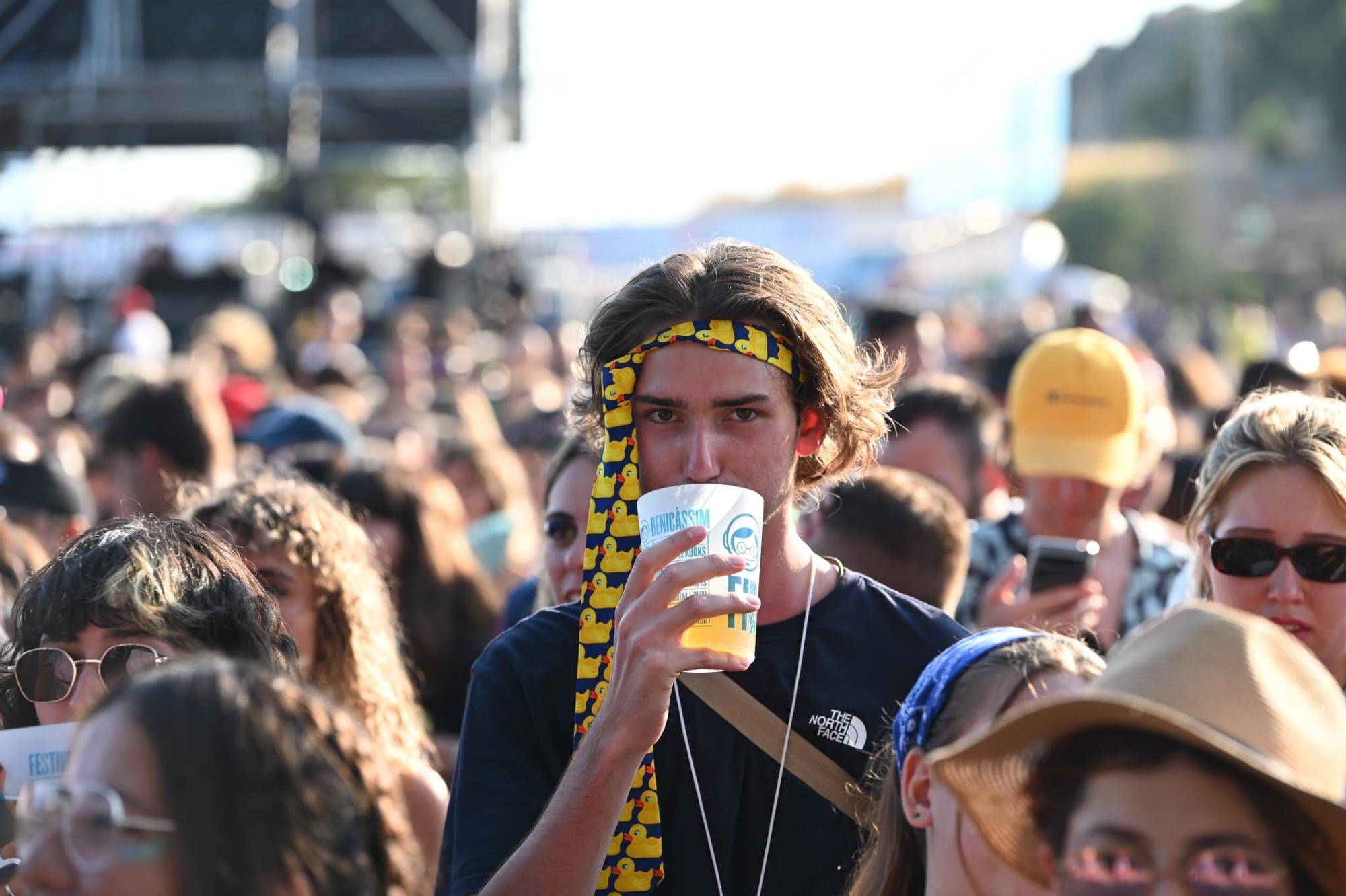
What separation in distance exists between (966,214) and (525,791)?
37.3 m

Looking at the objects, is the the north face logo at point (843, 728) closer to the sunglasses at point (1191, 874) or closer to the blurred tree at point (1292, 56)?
the sunglasses at point (1191, 874)

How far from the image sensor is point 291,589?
407 centimetres

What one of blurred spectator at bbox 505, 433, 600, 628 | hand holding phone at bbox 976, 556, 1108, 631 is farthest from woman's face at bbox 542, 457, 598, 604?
hand holding phone at bbox 976, 556, 1108, 631

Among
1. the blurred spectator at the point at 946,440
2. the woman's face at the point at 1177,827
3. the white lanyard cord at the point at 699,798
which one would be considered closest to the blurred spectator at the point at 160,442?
the blurred spectator at the point at 946,440

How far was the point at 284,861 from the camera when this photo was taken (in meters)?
2.06

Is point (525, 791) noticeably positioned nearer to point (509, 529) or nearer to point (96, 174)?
point (509, 529)

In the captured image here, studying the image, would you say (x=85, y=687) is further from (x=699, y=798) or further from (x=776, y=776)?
(x=776, y=776)

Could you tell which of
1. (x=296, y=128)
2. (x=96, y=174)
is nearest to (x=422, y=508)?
(x=296, y=128)

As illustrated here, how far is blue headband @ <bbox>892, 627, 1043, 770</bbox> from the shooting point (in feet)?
8.55

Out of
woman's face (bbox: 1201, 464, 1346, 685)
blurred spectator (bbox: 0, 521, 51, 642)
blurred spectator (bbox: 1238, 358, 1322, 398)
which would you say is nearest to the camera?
woman's face (bbox: 1201, 464, 1346, 685)

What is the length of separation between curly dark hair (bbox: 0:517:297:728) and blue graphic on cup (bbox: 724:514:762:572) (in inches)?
33.2

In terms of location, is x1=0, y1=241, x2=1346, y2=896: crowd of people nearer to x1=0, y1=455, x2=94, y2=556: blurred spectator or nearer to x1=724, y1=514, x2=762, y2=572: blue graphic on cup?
x1=724, y1=514, x2=762, y2=572: blue graphic on cup

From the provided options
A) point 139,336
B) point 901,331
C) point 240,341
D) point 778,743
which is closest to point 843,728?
point 778,743

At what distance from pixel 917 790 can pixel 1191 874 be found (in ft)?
2.34
